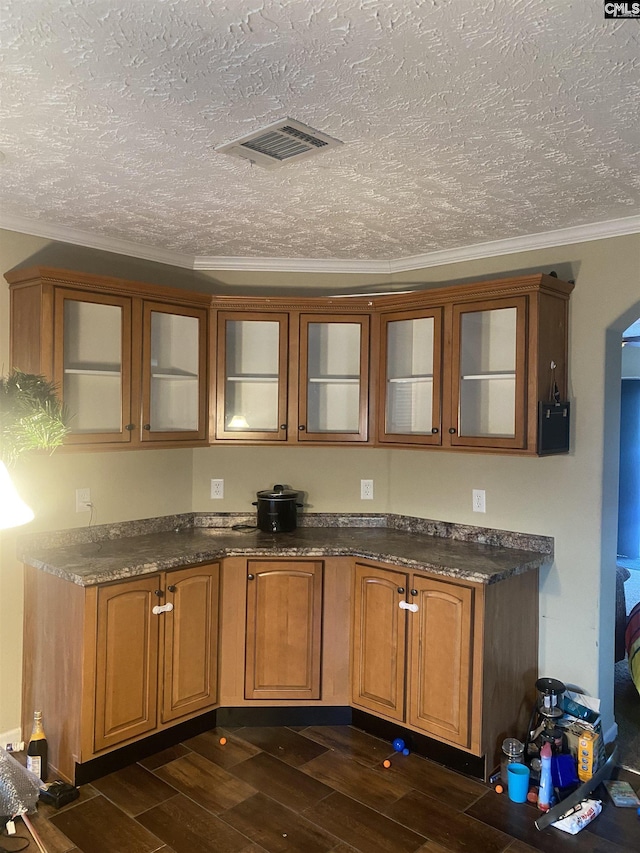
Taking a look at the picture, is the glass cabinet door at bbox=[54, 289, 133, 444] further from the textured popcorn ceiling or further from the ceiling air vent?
the ceiling air vent

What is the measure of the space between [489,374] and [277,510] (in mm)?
1365

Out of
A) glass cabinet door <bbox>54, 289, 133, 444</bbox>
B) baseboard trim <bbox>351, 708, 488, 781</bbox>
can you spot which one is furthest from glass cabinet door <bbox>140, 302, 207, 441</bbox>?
baseboard trim <bbox>351, 708, 488, 781</bbox>

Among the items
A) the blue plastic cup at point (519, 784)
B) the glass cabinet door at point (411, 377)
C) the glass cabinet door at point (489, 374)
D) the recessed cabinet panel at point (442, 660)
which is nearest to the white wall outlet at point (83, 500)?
the glass cabinet door at point (411, 377)

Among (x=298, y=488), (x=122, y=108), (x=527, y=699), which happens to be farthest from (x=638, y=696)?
(x=122, y=108)

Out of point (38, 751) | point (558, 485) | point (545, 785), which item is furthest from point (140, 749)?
point (558, 485)

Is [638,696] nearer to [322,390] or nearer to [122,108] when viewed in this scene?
[322,390]

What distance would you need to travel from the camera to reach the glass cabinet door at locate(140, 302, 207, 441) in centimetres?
340

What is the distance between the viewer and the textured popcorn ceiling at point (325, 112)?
1.56 m

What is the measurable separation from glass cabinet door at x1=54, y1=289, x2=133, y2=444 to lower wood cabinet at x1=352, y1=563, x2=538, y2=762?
145cm

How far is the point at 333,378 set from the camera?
3.79 metres

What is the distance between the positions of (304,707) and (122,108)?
2.88 metres

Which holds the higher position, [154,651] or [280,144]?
[280,144]

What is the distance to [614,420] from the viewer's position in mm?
3311

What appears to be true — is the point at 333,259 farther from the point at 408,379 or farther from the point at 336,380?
the point at 408,379
